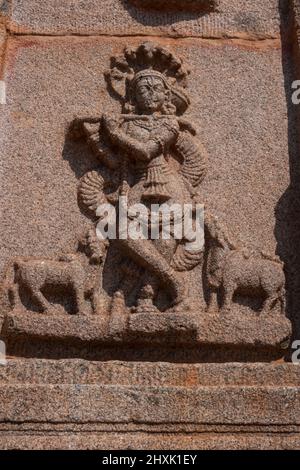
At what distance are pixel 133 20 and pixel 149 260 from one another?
7.10 feet

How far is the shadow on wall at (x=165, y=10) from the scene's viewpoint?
5.35 m

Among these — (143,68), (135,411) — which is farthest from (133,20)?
(135,411)

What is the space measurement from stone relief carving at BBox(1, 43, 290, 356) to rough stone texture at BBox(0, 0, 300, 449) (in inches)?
1.9

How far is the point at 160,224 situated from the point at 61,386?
1.28 m

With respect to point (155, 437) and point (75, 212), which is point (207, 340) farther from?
point (75, 212)

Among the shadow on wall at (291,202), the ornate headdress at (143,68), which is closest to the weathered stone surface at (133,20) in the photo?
the shadow on wall at (291,202)

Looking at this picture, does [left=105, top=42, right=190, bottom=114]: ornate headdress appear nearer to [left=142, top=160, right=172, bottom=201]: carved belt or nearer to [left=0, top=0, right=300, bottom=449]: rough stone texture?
[left=0, top=0, right=300, bottom=449]: rough stone texture

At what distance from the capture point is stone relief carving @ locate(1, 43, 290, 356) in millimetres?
4258

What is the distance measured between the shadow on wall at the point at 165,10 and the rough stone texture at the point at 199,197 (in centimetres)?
2

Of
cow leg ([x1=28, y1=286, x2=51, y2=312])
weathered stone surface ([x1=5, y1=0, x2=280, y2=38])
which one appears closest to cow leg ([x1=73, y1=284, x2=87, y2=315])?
cow leg ([x1=28, y1=286, x2=51, y2=312])

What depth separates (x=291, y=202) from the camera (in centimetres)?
472

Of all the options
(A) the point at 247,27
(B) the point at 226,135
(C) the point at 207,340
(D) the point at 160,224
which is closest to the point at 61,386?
(C) the point at 207,340

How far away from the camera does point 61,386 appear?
383cm

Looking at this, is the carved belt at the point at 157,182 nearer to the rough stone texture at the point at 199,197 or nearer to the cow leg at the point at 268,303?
the rough stone texture at the point at 199,197
